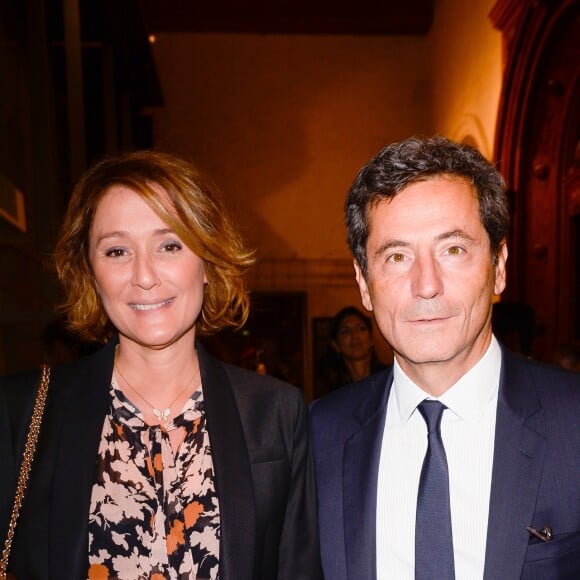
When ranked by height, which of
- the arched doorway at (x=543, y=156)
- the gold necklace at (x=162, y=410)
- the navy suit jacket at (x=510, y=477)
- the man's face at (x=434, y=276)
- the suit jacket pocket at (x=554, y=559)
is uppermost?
the arched doorway at (x=543, y=156)

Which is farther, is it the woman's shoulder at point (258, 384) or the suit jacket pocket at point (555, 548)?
the woman's shoulder at point (258, 384)

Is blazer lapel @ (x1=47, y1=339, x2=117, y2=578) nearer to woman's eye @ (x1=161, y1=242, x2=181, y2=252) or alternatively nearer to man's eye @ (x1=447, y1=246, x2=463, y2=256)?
woman's eye @ (x1=161, y1=242, x2=181, y2=252)

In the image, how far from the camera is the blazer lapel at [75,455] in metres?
1.54

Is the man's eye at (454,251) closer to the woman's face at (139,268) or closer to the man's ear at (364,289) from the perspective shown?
the man's ear at (364,289)

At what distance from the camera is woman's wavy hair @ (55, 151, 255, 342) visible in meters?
1.79

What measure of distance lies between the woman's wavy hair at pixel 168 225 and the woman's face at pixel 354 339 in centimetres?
233

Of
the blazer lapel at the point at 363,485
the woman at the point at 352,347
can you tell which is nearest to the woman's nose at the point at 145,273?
the blazer lapel at the point at 363,485

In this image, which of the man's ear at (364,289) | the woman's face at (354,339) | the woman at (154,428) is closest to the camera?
the woman at (154,428)

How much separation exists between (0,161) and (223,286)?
213cm

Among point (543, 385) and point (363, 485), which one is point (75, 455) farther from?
point (543, 385)

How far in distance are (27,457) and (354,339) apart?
3.00 metres

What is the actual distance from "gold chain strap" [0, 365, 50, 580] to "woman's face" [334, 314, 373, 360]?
285 centimetres

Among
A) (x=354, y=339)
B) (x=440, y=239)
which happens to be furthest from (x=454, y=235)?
(x=354, y=339)

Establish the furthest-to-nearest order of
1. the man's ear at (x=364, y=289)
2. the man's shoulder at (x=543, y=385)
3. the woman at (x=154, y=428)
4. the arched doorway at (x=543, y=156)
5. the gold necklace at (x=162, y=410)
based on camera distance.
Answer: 1. the arched doorway at (x=543, y=156)
2. the man's ear at (x=364, y=289)
3. the gold necklace at (x=162, y=410)
4. the man's shoulder at (x=543, y=385)
5. the woman at (x=154, y=428)
